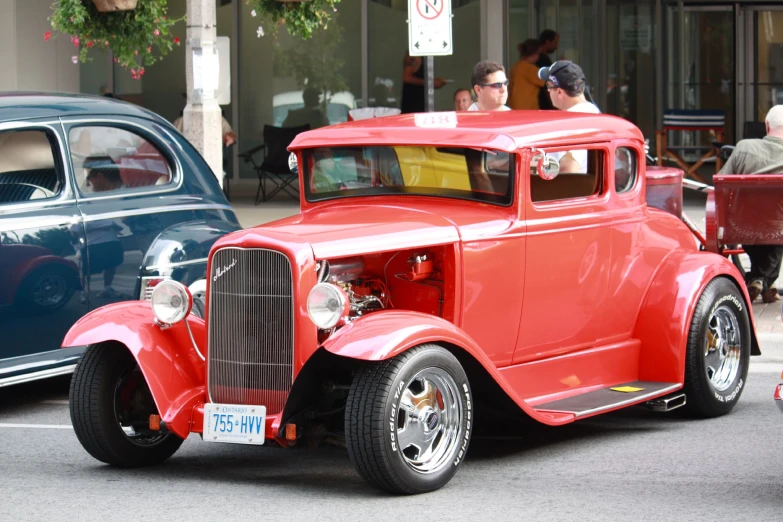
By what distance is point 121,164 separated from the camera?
8.52 m

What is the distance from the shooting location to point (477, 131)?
6.77m

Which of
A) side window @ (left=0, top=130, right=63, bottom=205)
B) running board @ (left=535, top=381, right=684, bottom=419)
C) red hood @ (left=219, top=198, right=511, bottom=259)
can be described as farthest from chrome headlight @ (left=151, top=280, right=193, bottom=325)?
side window @ (left=0, top=130, right=63, bottom=205)

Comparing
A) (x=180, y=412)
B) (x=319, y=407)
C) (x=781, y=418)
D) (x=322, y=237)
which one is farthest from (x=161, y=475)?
(x=781, y=418)

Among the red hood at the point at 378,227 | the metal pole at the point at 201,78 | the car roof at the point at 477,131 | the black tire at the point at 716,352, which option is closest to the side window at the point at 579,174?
the car roof at the point at 477,131

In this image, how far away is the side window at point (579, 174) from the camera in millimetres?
7180

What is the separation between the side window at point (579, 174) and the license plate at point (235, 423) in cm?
212

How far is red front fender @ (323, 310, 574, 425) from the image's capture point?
18.5 feet

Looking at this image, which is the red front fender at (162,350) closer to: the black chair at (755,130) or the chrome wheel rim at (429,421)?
the chrome wheel rim at (429,421)

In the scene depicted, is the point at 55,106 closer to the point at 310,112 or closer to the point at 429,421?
the point at 429,421

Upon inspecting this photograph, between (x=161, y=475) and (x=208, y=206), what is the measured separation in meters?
2.83

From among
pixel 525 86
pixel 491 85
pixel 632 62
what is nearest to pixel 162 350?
pixel 491 85

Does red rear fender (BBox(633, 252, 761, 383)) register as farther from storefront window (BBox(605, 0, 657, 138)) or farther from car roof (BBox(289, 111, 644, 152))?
storefront window (BBox(605, 0, 657, 138))

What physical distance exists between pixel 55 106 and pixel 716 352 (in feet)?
13.5

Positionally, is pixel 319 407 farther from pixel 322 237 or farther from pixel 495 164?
pixel 495 164
